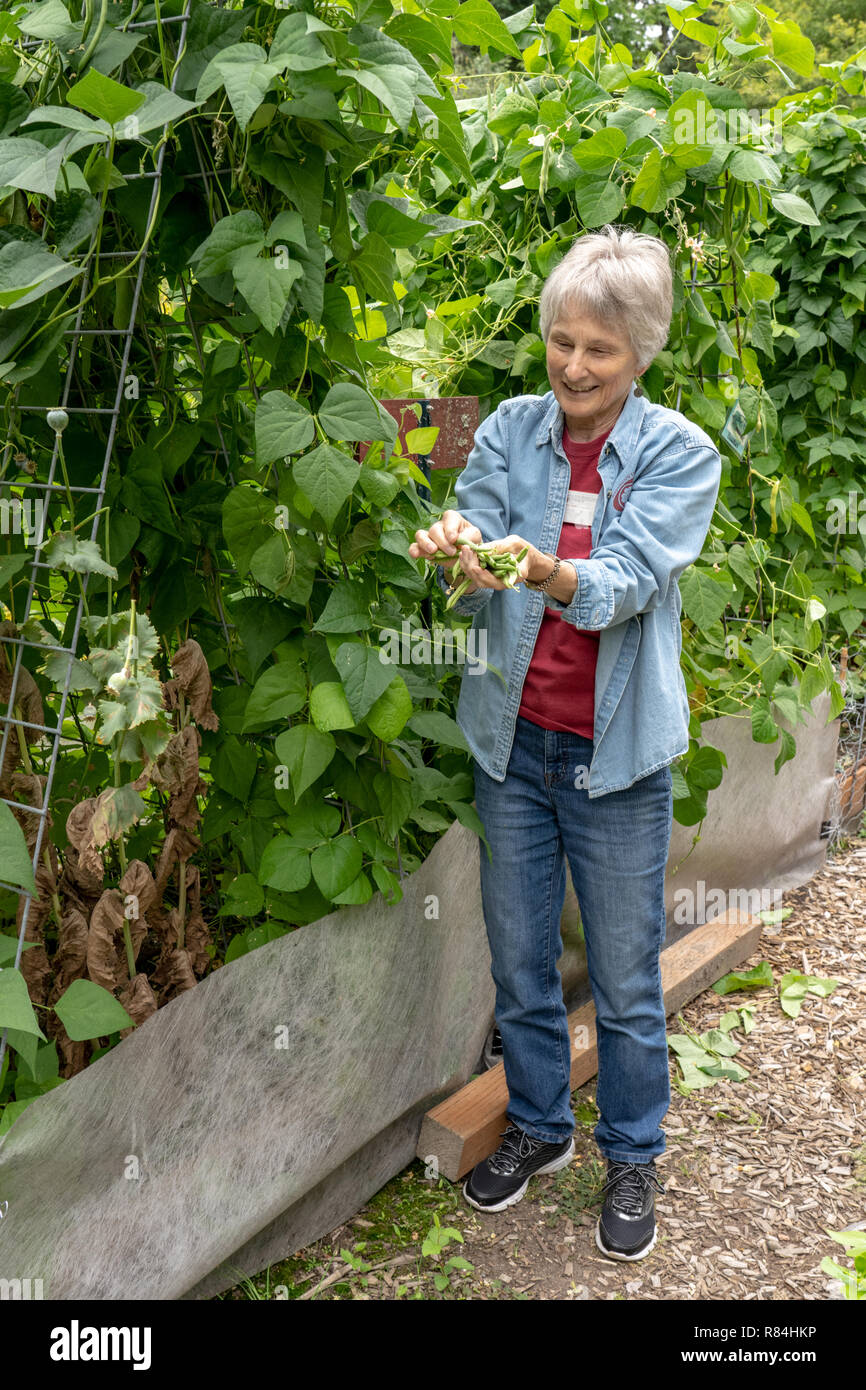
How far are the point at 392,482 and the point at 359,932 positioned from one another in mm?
733

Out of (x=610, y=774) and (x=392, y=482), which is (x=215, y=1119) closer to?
(x=610, y=774)

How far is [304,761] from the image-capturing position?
5.47ft

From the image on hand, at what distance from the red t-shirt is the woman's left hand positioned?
215mm

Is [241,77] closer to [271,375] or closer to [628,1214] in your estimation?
[271,375]

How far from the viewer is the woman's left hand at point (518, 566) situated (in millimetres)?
1575

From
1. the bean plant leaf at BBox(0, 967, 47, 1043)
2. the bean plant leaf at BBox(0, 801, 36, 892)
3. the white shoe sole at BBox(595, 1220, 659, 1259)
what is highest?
the bean plant leaf at BBox(0, 801, 36, 892)

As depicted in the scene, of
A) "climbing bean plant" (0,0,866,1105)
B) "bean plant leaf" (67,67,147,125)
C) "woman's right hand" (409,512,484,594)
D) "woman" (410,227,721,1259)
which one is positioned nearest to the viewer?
"bean plant leaf" (67,67,147,125)

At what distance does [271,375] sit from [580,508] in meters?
0.56

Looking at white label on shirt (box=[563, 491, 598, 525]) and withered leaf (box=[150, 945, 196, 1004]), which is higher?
white label on shirt (box=[563, 491, 598, 525])

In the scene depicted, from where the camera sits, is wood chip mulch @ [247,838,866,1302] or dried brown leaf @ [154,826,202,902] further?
wood chip mulch @ [247,838,866,1302]

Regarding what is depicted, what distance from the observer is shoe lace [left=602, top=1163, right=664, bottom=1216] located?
6.65 ft

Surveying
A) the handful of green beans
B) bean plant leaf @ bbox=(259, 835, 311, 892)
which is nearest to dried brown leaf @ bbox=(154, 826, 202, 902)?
bean plant leaf @ bbox=(259, 835, 311, 892)

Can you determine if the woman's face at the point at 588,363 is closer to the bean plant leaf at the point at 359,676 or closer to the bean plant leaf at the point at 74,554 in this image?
the bean plant leaf at the point at 359,676

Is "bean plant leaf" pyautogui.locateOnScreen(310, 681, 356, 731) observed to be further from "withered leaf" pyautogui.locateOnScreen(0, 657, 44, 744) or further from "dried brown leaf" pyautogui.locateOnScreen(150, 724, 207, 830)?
"withered leaf" pyautogui.locateOnScreen(0, 657, 44, 744)
